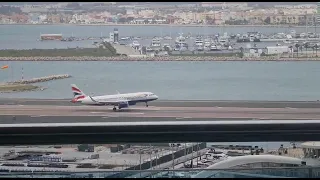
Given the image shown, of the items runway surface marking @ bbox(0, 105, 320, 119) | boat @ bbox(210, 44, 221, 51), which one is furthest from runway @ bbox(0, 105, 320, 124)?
boat @ bbox(210, 44, 221, 51)

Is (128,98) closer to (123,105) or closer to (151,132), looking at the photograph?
(123,105)

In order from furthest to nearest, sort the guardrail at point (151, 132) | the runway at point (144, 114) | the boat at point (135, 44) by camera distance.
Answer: the boat at point (135, 44) < the runway at point (144, 114) < the guardrail at point (151, 132)

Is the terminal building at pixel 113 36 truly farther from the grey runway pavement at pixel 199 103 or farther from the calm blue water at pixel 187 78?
the grey runway pavement at pixel 199 103

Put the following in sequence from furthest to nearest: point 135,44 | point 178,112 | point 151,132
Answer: point 135,44 < point 178,112 < point 151,132

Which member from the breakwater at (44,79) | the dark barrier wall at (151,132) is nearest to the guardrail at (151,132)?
the dark barrier wall at (151,132)

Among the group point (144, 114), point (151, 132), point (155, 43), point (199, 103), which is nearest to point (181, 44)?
point (155, 43)

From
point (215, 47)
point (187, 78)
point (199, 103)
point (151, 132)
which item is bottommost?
point (151, 132)

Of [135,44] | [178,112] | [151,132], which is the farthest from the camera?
[135,44]
